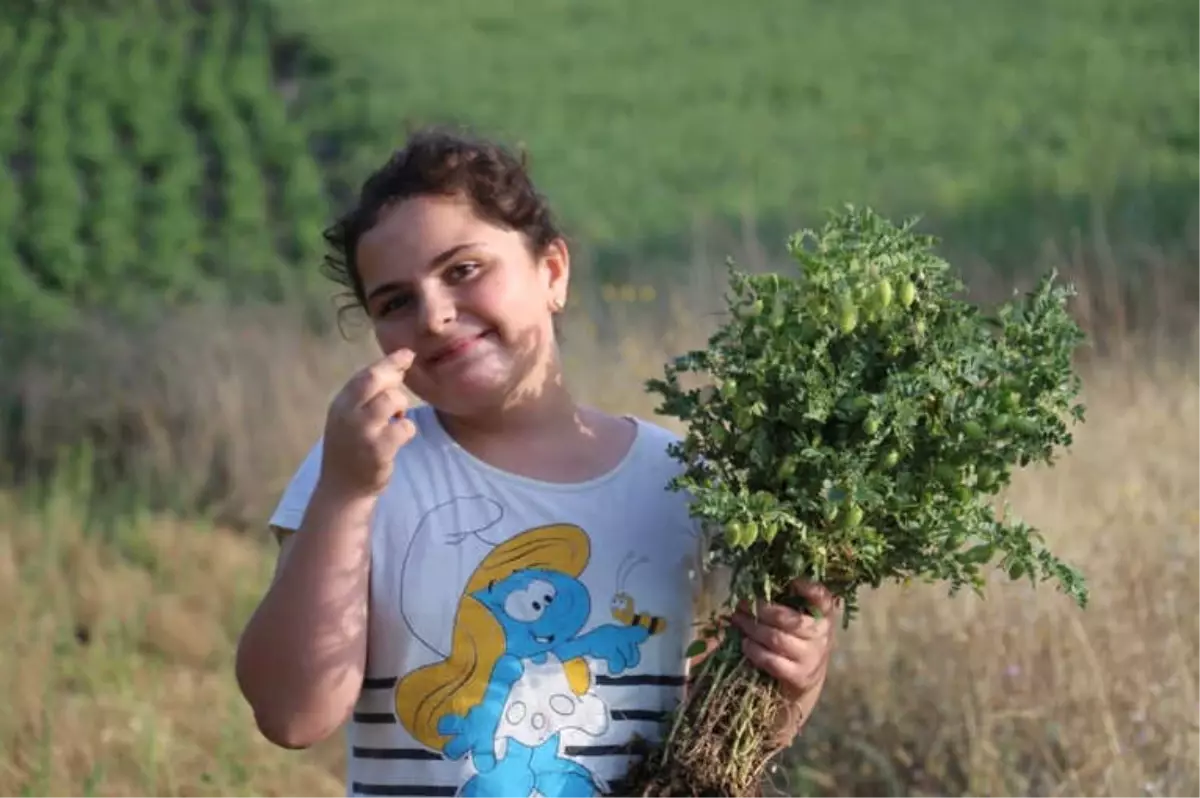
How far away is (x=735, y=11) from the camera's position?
21188 mm

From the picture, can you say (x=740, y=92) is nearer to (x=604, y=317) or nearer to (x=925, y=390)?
(x=604, y=317)

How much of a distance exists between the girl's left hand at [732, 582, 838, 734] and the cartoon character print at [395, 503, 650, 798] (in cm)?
15

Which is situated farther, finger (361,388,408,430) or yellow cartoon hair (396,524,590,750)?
yellow cartoon hair (396,524,590,750)

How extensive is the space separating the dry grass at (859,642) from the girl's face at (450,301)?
142 centimetres

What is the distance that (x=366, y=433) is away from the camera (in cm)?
185

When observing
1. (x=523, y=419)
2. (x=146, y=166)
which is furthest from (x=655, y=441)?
(x=146, y=166)

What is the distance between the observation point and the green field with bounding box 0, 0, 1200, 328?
38.9 ft

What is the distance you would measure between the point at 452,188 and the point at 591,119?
1506cm

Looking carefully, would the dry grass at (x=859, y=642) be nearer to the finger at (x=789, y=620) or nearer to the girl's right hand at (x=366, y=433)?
the finger at (x=789, y=620)

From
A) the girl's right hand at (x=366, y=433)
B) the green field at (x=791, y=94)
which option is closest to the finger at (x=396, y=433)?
the girl's right hand at (x=366, y=433)

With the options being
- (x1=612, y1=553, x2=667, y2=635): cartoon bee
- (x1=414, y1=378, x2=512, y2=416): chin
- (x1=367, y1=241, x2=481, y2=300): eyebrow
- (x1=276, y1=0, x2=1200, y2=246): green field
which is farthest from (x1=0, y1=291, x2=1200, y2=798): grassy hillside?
(x1=276, y1=0, x2=1200, y2=246): green field

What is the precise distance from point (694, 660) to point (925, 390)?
1.70 feet

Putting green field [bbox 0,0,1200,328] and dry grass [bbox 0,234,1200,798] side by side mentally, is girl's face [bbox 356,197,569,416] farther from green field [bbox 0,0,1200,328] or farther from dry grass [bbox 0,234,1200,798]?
green field [bbox 0,0,1200,328]

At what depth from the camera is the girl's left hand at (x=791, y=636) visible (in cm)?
197
